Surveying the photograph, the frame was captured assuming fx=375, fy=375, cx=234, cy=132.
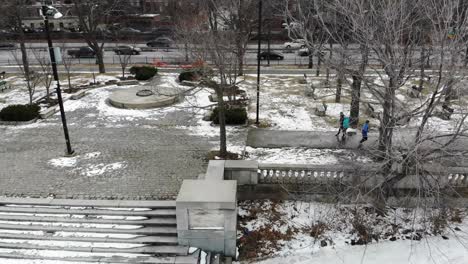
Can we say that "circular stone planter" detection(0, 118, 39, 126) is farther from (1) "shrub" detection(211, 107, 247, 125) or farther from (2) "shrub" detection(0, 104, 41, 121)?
(1) "shrub" detection(211, 107, 247, 125)

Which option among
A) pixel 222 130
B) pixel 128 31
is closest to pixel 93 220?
pixel 222 130

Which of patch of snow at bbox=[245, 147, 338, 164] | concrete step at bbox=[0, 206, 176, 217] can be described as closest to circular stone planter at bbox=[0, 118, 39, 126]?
concrete step at bbox=[0, 206, 176, 217]

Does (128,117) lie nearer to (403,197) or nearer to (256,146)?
(256,146)

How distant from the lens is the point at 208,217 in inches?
366

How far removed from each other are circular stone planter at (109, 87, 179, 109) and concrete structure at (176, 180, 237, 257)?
1128 cm

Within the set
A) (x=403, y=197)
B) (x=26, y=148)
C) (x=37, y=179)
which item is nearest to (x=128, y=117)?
(x=26, y=148)

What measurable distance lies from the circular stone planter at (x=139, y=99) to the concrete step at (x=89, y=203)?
9.73 meters

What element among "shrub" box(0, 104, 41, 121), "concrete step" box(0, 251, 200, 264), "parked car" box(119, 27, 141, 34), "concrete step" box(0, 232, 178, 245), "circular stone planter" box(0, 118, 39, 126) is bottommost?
"concrete step" box(0, 251, 200, 264)

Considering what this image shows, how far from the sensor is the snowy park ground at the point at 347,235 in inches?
379

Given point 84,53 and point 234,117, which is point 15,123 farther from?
point 84,53

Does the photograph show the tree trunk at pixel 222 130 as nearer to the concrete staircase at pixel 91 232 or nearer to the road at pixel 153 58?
the concrete staircase at pixel 91 232

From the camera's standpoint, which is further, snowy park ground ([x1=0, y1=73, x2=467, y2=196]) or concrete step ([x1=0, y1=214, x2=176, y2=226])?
snowy park ground ([x1=0, y1=73, x2=467, y2=196])

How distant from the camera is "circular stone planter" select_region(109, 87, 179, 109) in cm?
2023

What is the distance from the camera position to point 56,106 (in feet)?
65.9
